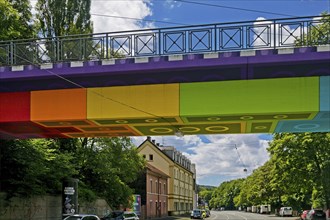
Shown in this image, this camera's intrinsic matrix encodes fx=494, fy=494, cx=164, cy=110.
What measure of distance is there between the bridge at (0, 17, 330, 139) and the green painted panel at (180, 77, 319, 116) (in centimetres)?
3

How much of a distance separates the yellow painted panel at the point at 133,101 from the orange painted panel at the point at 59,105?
32 cm

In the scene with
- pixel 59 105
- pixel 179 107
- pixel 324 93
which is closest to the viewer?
pixel 324 93

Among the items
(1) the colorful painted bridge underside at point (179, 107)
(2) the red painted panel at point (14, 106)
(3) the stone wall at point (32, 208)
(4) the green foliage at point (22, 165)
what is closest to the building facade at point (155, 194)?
(3) the stone wall at point (32, 208)

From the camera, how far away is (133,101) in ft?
57.7

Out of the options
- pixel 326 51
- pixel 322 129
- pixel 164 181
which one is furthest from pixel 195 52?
pixel 164 181

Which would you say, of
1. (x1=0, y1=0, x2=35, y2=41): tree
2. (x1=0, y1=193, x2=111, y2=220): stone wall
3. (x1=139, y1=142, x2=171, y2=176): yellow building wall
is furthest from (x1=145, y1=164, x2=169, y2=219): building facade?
(x1=0, y1=0, x2=35, y2=41): tree

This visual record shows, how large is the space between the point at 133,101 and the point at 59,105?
2811 millimetres

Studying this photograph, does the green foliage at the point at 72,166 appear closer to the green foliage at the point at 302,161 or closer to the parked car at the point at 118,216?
the parked car at the point at 118,216

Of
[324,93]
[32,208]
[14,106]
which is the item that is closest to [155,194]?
[32,208]

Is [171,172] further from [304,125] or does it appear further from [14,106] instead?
[14,106]

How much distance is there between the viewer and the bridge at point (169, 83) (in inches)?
648

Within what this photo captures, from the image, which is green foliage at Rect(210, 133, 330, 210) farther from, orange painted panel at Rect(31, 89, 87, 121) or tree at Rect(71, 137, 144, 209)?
orange painted panel at Rect(31, 89, 87, 121)

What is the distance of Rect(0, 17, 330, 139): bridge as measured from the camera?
1645 centimetres

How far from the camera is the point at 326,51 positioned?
15828 mm
